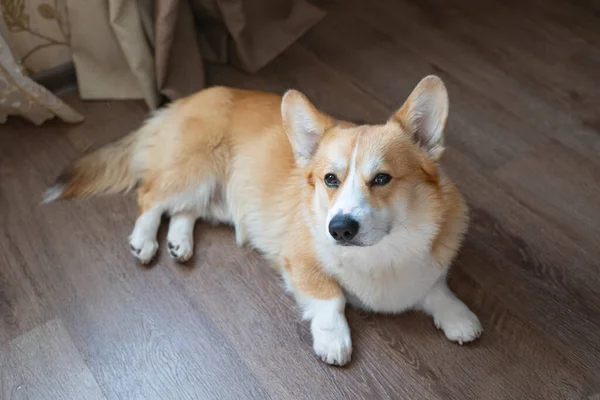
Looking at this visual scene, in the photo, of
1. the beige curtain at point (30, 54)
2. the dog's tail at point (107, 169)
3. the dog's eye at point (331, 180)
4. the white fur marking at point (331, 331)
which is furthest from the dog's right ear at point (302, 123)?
the beige curtain at point (30, 54)

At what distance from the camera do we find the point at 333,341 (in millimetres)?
1474

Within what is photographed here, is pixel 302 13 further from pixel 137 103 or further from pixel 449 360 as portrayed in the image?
pixel 449 360

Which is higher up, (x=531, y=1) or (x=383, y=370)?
(x=531, y=1)

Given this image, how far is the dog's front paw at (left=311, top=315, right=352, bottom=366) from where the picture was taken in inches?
57.9

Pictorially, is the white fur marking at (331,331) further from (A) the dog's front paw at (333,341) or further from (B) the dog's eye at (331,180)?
(B) the dog's eye at (331,180)

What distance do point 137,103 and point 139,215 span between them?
62cm

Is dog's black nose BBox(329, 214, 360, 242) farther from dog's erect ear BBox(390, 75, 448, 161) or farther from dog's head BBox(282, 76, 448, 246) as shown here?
dog's erect ear BBox(390, 75, 448, 161)

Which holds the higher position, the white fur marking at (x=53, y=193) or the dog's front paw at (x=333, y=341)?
the dog's front paw at (x=333, y=341)

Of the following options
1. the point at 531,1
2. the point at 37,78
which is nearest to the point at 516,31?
the point at 531,1

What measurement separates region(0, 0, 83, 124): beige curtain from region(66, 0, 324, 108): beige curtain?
9 cm

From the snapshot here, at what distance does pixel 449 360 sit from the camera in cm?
149

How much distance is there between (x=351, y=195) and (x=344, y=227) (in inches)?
3.0

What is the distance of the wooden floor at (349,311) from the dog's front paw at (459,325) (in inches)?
1.2

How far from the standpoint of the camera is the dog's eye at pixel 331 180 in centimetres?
136
